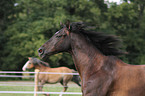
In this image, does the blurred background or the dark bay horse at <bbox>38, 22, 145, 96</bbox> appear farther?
the blurred background

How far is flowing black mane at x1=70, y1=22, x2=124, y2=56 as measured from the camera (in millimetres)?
3641

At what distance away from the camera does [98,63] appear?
3457 millimetres

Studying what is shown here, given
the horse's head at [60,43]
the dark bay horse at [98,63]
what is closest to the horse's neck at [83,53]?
the dark bay horse at [98,63]

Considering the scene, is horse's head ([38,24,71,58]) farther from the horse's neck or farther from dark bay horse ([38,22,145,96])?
the horse's neck

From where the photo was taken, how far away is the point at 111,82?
127 inches

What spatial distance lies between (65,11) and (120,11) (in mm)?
5927

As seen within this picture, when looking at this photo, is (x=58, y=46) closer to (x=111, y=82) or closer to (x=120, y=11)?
(x=111, y=82)

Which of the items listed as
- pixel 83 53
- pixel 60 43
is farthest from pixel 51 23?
pixel 83 53

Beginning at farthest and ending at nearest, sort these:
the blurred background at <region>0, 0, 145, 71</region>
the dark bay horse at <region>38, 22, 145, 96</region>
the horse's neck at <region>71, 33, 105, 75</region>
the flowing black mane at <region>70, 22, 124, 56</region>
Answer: the blurred background at <region>0, 0, 145, 71</region> < the flowing black mane at <region>70, 22, 124, 56</region> < the horse's neck at <region>71, 33, 105, 75</region> < the dark bay horse at <region>38, 22, 145, 96</region>

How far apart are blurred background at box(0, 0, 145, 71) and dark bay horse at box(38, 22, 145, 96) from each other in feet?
52.3

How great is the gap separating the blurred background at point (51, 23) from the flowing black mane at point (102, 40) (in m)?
15.9

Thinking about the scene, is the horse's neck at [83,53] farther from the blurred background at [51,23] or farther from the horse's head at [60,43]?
the blurred background at [51,23]

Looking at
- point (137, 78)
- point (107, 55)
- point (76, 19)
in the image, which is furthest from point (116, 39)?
point (76, 19)

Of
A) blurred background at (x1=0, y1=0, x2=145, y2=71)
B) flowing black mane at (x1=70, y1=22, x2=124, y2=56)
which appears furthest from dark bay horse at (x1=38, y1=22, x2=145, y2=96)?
blurred background at (x1=0, y1=0, x2=145, y2=71)
